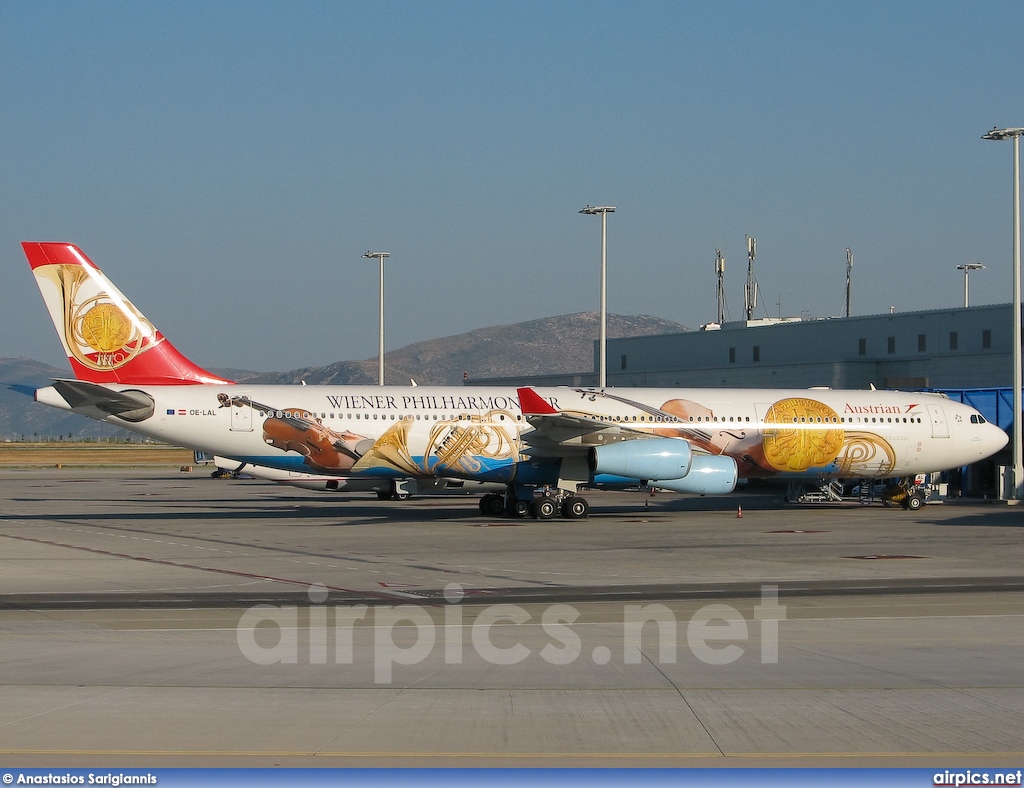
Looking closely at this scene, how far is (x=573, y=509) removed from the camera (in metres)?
32.6

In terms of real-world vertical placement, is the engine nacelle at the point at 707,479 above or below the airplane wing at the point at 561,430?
below

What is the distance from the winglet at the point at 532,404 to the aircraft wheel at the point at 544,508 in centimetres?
280

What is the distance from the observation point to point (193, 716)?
28.9 ft

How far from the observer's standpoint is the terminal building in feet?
182

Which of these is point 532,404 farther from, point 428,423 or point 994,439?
point 994,439

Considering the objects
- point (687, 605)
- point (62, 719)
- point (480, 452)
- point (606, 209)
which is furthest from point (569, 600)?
point (606, 209)

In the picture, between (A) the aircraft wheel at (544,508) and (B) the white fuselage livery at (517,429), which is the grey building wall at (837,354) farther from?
(A) the aircraft wheel at (544,508)

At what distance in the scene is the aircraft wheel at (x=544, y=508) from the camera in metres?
32.4

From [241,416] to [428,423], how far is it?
204 inches

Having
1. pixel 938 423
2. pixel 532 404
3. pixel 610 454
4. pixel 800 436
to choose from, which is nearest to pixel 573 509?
pixel 610 454

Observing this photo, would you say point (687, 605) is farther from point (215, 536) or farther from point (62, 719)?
point (215, 536)

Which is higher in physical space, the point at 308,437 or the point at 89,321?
the point at 89,321

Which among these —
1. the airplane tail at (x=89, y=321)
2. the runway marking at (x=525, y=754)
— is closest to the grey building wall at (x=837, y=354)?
the airplane tail at (x=89, y=321)

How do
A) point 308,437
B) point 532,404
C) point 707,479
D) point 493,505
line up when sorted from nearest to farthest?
point 308,437
point 532,404
point 707,479
point 493,505
